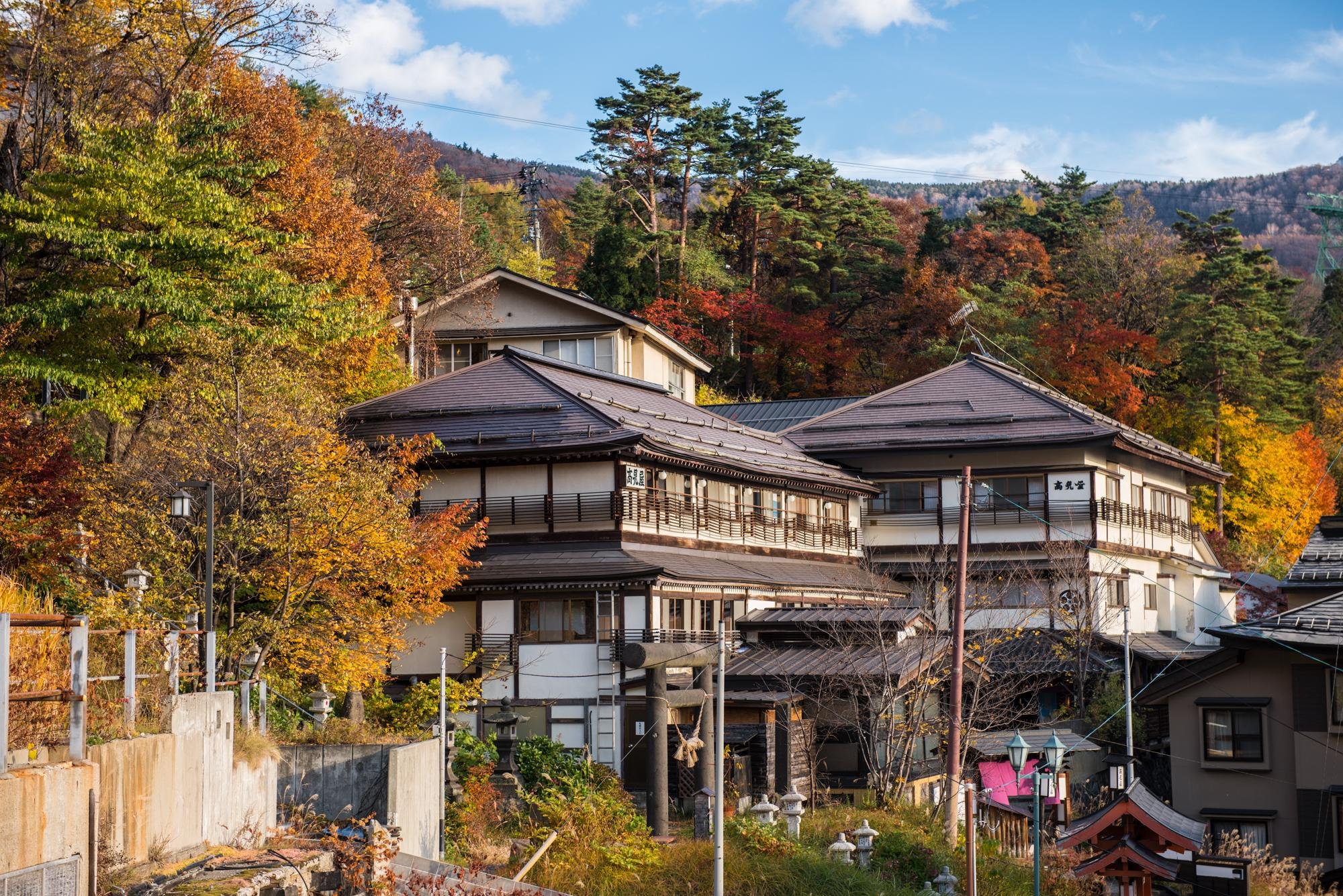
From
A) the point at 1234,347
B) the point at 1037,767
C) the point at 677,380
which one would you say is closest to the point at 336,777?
the point at 1037,767

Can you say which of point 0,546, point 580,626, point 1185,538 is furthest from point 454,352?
point 1185,538

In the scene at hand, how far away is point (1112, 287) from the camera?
6650 cm

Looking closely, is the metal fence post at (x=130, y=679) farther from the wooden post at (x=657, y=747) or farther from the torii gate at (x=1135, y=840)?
the torii gate at (x=1135, y=840)

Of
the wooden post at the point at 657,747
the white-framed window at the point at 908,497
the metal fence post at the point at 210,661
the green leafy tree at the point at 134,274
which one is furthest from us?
the white-framed window at the point at 908,497

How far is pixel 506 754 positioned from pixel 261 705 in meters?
5.86

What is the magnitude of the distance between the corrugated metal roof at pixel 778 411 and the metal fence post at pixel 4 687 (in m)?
42.9

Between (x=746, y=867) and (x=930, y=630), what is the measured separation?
1237 cm

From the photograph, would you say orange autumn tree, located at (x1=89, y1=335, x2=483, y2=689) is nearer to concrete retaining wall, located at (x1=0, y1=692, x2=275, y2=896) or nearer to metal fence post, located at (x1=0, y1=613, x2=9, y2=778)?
concrete retaining wall, located at (x1=0, y1=692, x2=275, y2=896)

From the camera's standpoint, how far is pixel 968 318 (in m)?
61.5

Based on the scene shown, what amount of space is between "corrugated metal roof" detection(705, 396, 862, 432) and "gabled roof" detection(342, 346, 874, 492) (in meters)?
12.3

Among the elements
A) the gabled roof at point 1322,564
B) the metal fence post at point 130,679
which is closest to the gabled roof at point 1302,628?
Result: the gabled roof at point 1322,564

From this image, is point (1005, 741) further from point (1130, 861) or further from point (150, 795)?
point (150, 795)

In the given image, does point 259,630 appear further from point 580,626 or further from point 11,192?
point 11,192

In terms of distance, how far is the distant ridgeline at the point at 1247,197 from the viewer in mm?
145250
